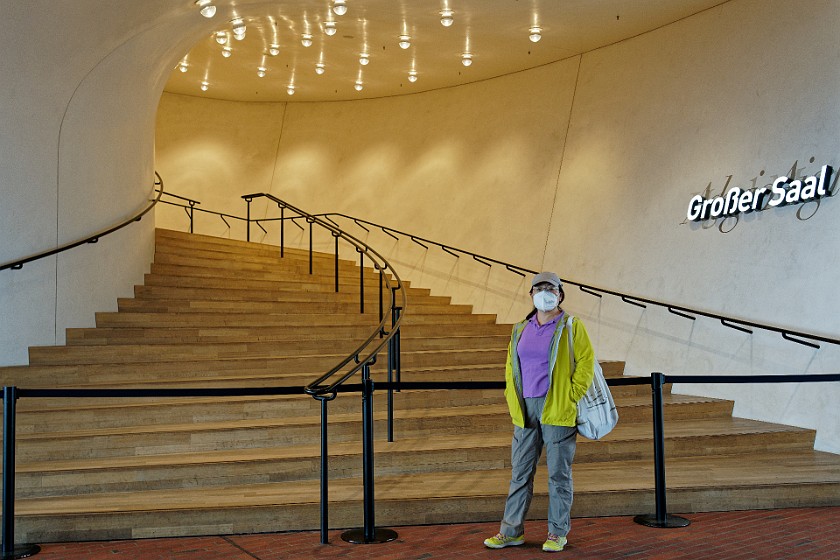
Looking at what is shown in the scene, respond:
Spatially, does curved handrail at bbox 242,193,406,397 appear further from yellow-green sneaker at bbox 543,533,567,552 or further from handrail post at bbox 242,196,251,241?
yellow-green sneaker at bbox 543,533,567,552

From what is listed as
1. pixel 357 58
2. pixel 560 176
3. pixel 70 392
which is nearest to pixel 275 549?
pixel 70 392

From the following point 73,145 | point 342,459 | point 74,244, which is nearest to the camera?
point 342,459

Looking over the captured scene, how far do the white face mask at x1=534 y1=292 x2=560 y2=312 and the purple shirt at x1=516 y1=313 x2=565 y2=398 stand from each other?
9 centimetres

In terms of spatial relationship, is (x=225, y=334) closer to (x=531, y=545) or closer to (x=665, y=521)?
(x=531, y=545)

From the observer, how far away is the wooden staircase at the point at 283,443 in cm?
557

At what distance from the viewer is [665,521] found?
555 cm

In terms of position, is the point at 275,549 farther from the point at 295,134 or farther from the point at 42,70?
the point at 295,134

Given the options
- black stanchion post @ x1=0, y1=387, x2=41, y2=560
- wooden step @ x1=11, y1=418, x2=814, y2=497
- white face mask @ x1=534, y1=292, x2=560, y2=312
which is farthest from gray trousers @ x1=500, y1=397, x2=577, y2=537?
black stanchion post @ x1=0, y1=387, x2=41, y2=560

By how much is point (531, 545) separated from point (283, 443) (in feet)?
7.83

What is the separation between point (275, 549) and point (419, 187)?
29.2 ft

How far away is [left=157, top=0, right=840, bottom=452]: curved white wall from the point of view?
26.5ft

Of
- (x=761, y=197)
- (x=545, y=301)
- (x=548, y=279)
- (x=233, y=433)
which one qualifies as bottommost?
(x=233, y=433)

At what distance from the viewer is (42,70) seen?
785cm

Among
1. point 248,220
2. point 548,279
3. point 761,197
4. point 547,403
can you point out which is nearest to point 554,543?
point 547,403
